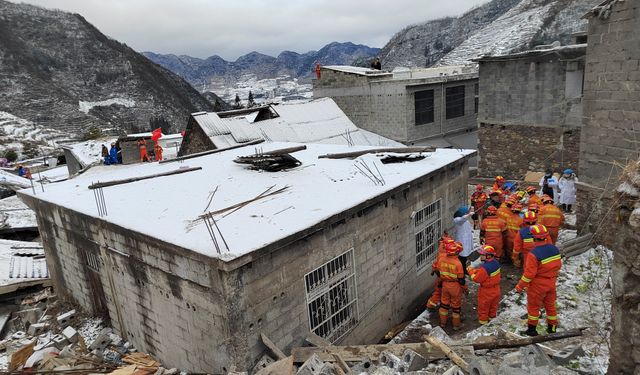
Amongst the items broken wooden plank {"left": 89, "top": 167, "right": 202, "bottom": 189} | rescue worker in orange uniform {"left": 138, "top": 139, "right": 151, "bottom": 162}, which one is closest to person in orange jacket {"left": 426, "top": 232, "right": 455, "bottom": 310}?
broken wooden plank {"left": 89, "top": 167, "right": 202, "bottom": 189}

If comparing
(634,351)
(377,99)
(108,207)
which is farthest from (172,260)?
(377,99)

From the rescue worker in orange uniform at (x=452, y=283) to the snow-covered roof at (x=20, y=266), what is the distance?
36.9 ft

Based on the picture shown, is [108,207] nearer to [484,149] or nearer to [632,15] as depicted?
[632,15]

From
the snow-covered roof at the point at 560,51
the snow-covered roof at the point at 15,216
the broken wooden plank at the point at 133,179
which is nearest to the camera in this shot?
the broken wooden plank at the point at 133,179

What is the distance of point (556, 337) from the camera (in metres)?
6.49

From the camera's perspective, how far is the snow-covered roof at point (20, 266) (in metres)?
12.5

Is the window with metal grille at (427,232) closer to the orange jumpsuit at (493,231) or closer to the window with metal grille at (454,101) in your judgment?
the orange jumpsuit at (493,231)

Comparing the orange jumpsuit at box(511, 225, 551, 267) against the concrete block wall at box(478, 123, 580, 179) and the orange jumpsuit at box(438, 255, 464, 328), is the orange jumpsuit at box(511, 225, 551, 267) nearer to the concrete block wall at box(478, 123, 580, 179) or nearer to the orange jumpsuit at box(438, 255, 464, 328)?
the orange jumpsuit at box(438, 255, 464, 328)

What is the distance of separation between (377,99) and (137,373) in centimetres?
2154

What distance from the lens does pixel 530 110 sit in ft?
63.1

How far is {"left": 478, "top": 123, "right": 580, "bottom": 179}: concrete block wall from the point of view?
18.4 m

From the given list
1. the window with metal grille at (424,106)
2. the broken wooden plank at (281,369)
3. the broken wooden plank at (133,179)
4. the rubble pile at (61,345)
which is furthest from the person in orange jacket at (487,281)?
the window with metal grille at (424,106)

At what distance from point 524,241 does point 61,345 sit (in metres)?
10.2

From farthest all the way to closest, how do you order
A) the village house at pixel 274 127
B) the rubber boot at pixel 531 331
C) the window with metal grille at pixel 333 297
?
the village house at pixel 274 127
the window with metal grille at pixel 333 297
the rubber boot at pixel 531 331
